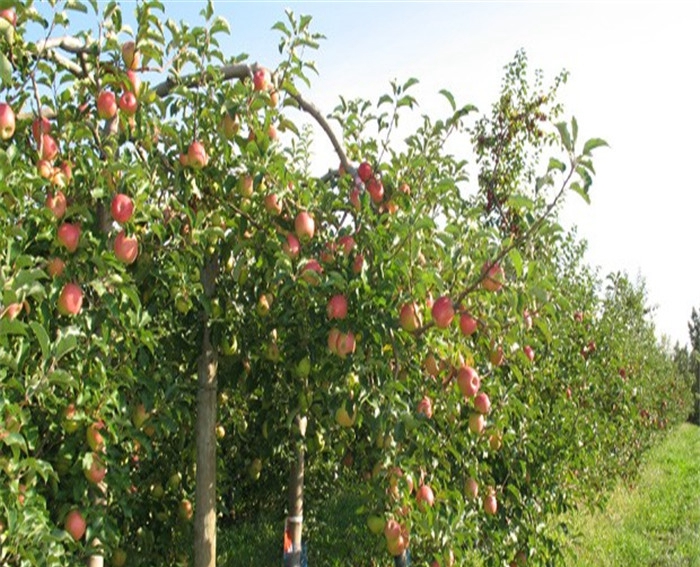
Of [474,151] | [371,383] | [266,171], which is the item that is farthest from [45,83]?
[474,151]

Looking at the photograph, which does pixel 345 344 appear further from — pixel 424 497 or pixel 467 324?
pixel 424 497

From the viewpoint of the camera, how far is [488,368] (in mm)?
3295

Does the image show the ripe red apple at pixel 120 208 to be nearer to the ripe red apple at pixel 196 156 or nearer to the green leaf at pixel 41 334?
the ripe red apple at pixel 196 156

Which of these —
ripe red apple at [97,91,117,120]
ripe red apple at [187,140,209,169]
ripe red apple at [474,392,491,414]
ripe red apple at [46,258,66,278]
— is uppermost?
ripe red apple at [97,91,117,120]

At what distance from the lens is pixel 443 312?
7.79ft

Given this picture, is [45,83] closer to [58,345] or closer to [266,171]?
[266,171]

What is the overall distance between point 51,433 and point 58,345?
52cm

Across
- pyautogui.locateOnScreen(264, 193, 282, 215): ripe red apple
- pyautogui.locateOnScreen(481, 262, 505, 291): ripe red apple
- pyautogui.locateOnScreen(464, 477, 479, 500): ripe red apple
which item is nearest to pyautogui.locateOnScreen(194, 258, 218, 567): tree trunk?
pyautogui.locateOnScreen(264, 193, 282, 215): ripe red apple

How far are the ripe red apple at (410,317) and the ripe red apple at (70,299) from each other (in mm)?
983

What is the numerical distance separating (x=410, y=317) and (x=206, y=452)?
953mm

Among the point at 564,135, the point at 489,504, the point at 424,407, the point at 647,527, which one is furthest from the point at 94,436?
the point at 647,527

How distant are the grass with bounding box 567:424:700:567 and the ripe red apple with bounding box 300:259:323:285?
A: 9.89ft

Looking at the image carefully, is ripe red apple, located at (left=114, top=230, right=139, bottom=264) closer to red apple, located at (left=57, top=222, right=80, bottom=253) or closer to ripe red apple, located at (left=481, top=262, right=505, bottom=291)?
red apple, located at (left=57, top=222, right=80, bottom=253)

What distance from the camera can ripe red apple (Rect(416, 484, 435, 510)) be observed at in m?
2.73
